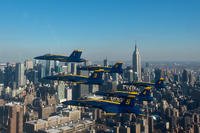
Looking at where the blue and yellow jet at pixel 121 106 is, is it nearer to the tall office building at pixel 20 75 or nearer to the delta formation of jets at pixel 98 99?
the delta formation of jets at pixel 98 99

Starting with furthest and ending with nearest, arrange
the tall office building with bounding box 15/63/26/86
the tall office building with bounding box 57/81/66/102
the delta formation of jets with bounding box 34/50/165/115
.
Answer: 1. the tall office building with bounding box 15/63/26/86
2. the tall office building with bounding box 57/81/66/102
3. the delta formation of jets with bounding box 34/50/165/115

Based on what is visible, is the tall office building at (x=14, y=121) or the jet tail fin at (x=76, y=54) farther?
the tall office building at (x=14, y=121)

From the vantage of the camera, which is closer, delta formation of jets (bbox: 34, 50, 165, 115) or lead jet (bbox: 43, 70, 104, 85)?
delta formation of jets (bbox: 34, 50, 165, 115)

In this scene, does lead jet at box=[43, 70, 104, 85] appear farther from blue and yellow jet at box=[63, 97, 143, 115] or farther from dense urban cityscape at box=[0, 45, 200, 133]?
dense urban cityscape at box=[0, 45, 200, 133]

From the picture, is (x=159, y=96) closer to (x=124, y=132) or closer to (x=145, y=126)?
(x=145, y=126)

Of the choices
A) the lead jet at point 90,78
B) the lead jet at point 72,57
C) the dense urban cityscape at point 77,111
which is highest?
the lead jet at point 72,57

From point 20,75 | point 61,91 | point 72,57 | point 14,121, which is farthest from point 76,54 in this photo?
point 20,75

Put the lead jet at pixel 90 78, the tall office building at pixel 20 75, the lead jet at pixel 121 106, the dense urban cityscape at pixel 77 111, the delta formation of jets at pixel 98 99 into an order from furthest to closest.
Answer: the tall office building at pixel 20 75
the dense urban cityscape at pixel 77 111
the lead jet at pixel 90 78
the delta formation of jets at pixel 98 99
the lead jet at pixel 121 106

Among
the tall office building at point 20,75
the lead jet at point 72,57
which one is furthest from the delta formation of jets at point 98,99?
the tall office building at point 20,75

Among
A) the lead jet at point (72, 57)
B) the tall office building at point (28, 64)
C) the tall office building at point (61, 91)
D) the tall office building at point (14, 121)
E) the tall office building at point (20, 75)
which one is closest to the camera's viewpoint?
the lead jet at point (72, 57)

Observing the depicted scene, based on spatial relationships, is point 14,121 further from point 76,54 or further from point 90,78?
point 90,78

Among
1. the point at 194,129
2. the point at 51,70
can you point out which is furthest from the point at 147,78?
the point at 194,129

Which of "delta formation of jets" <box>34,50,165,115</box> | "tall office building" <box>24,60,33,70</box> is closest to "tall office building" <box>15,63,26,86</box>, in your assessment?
"tall office building" <box>24,60,33,70</box>
